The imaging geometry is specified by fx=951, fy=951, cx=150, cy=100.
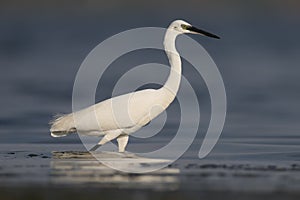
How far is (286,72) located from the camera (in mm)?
30734

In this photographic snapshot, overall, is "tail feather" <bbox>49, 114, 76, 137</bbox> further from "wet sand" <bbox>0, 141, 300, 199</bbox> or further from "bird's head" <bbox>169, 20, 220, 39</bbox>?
"bird's head" <bbox>169, 20, 220, 39</bbox>

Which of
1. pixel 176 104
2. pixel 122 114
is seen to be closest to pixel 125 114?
pixel 122 114

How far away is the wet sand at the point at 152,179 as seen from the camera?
10398mm

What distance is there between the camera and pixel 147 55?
31.0 m

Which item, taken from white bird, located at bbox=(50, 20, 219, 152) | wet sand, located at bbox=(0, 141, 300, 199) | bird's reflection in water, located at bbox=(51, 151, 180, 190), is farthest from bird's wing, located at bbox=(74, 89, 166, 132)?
bird's reflection in water, located at bbox=(51, 151, 180, 190)

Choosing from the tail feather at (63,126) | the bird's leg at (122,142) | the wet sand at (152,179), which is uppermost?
the tail feather at (63,126)

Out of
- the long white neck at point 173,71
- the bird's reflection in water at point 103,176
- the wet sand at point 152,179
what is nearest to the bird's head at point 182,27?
the long white neck at point 173,71

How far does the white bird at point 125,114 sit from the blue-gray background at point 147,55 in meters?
2.44

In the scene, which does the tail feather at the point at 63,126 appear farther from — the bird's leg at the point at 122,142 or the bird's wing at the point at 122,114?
the bird's leg at the point at 122,142

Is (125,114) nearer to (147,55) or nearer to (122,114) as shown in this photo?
(122,114)

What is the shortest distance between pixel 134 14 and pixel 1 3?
6.15 m

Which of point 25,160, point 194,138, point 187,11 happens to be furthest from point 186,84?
point 187,11

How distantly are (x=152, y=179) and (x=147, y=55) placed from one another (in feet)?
64.4

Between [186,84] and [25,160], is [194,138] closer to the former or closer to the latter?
[25,160]
